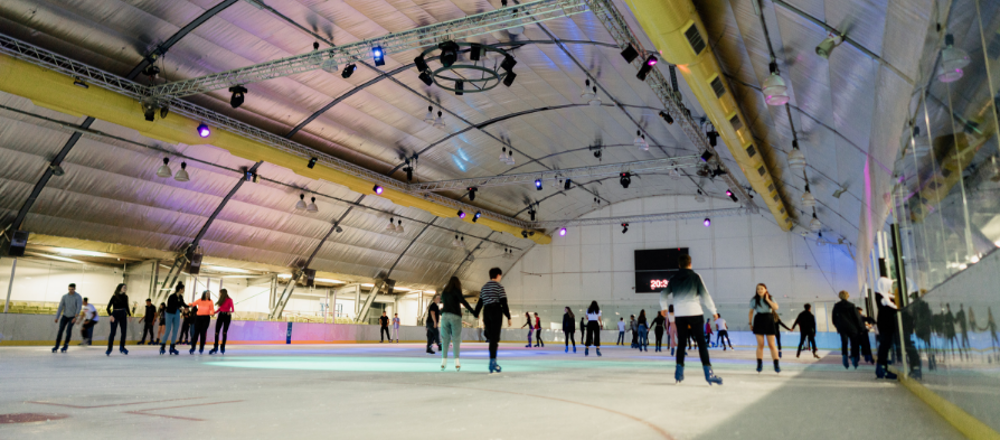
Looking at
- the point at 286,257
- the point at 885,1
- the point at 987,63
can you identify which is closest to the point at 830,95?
the point at 885,1

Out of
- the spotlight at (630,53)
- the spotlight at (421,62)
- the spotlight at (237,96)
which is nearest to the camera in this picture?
the spotlight at (630,53)

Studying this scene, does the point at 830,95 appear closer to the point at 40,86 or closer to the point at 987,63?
the point at 987,63

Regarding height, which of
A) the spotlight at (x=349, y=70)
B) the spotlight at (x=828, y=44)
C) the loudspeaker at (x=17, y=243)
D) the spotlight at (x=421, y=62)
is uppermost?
the spotlight at (x=421, y=62)

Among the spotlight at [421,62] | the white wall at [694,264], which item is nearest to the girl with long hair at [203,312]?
the spotlight at [421,62]

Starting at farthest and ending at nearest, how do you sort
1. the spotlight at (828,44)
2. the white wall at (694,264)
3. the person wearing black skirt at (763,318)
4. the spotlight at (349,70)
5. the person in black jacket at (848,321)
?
1. the white wall at (694,264)
2. the spotlight at (349,70)
3. the person in black jacket at (848,321)
4. the person wearing black skirt at (763,318)
5. the spotlight at (828,44)

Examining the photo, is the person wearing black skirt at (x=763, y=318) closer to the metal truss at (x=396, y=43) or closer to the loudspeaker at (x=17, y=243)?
the metal truss at (x=396, y=43)

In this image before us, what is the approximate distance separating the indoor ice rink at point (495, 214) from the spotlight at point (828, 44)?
0.16 feet

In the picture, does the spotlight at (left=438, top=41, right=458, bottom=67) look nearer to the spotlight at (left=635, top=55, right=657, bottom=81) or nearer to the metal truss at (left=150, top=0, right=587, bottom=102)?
the metal truss at (left=150, top=0, right=587, bottom=102)

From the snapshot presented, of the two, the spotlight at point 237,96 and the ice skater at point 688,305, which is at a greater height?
the spotlight at point 237,96

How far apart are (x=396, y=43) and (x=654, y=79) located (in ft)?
22.0

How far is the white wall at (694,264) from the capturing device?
31.5 metres

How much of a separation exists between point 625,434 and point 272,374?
5.62 meters

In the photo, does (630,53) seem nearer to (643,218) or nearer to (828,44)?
(828,44)

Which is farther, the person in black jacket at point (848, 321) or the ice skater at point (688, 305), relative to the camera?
the person in black jacket at point (848, 321)
